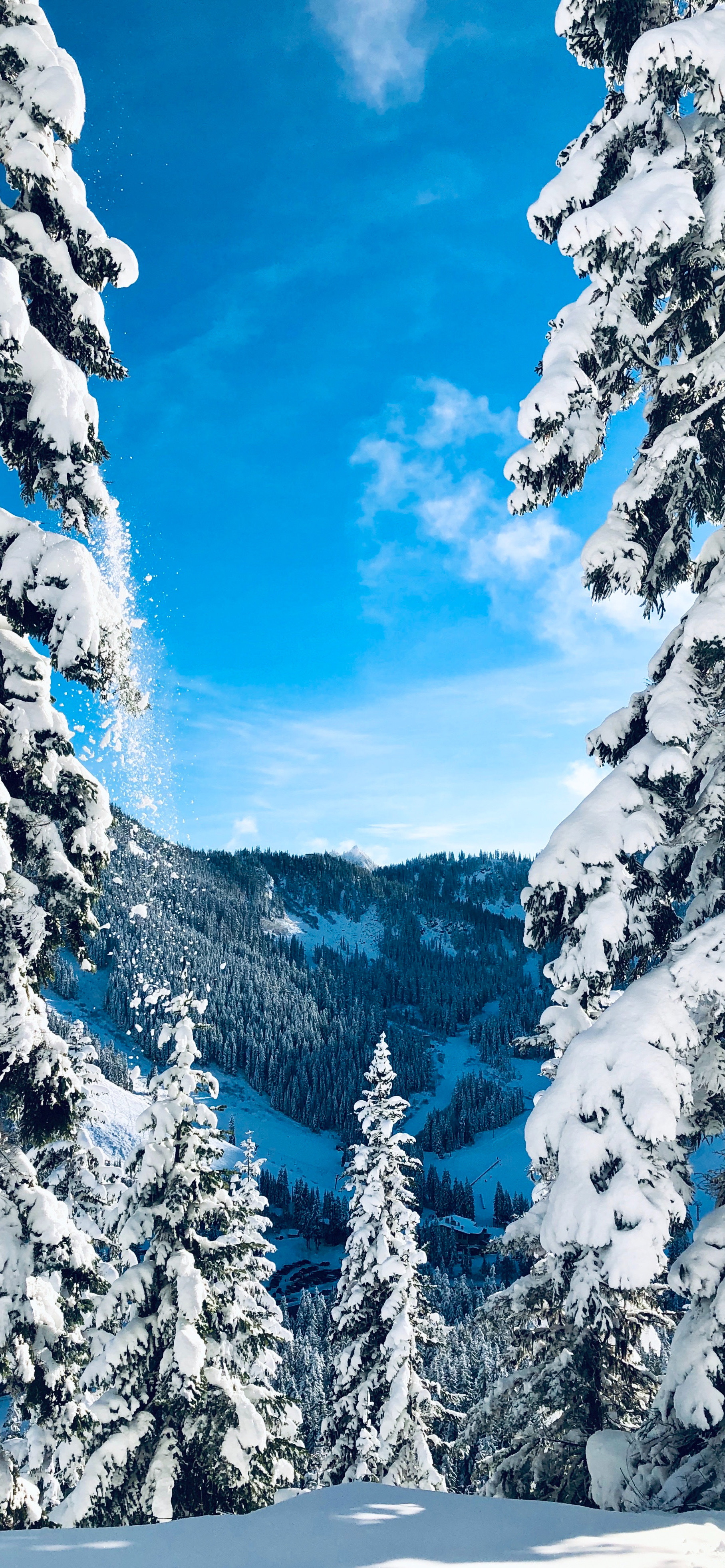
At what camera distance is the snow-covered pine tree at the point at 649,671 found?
4977 mm

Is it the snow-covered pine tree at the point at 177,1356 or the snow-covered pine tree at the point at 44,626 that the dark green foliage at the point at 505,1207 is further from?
the snow-covered pine tree at the point at 44,626

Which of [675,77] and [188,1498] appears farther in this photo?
[188,1498]

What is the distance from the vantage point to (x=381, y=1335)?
1819 cm

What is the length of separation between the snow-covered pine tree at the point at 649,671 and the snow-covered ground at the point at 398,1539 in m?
1.08

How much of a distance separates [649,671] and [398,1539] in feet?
18.6

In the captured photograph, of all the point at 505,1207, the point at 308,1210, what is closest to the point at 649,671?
the point at 308,1210

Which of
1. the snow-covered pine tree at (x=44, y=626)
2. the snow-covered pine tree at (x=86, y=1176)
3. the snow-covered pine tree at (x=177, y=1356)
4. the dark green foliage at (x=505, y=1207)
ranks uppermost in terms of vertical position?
the snow-covered pine tree at (x=44, y=626)

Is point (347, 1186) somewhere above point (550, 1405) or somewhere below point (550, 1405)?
above

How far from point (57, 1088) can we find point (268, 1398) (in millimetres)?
9477

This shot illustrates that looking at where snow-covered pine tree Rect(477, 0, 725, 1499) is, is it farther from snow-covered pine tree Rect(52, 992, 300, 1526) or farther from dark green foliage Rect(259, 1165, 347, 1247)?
dark green foliage Rect(259, 1165, 347, 1247)

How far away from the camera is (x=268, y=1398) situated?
13.5 m

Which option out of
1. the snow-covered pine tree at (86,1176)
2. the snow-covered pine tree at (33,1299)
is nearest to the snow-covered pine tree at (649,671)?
the snow-covered pine tree at (33,1299)

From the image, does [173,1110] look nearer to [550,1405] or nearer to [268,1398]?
[268,1398]

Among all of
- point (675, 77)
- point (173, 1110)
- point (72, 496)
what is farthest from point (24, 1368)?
point (675, 77)
